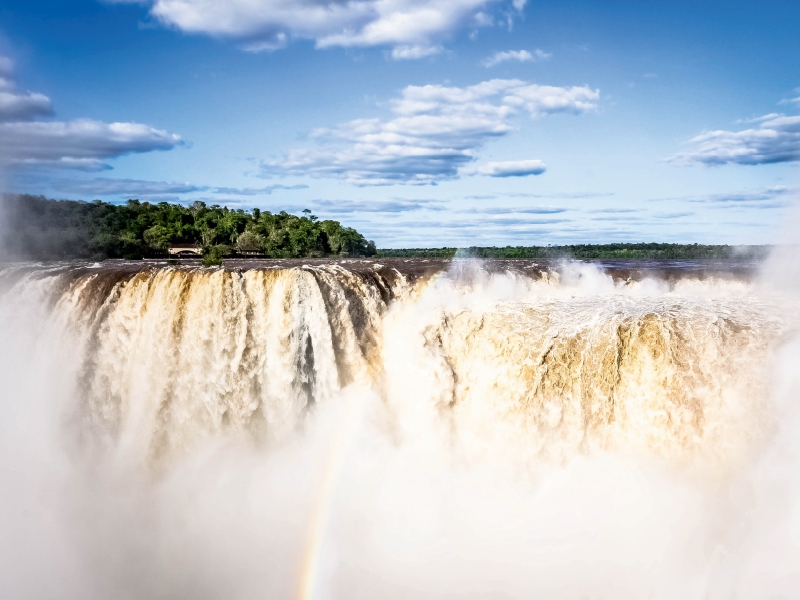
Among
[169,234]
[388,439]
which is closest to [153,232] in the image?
[169,234]

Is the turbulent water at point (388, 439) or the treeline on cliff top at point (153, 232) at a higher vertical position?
the treeline on cliff top at point (153, 232)

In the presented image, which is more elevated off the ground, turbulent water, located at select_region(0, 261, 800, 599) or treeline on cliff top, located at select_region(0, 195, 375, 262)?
treeline on cliff top, located at select_region(0, 195, 375, 262)

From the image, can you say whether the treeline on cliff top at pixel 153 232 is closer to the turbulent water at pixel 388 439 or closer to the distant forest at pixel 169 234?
the distant forest at pixel 169 234

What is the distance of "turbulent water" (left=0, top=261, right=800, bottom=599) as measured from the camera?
13328mm

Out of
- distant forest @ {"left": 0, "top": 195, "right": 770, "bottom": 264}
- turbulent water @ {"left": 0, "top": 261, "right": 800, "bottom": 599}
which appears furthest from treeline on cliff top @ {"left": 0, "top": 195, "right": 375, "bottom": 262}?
turbulent water @ {"left": 0, "top": 261, "right": 800, "bottom": 599}

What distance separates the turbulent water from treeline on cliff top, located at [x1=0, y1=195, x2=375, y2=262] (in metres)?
13.1

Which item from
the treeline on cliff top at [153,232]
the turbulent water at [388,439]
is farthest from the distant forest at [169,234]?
the turbulent water at [388,439]

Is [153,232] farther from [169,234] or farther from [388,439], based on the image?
[388,439]

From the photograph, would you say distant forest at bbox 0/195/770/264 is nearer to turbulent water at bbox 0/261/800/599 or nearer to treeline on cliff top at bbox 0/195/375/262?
treeline on cliff top at bbox 0/195/375/262

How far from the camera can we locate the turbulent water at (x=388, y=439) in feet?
43.7

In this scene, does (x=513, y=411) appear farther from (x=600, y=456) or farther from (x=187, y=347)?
(x=187, y=347)

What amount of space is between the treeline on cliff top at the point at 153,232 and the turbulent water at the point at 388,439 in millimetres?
13107

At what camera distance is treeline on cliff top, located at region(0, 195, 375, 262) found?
36.3 meters

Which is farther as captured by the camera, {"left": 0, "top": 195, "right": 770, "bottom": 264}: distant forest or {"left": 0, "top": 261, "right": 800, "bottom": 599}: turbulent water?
{"left": 0, "top": 195, "right": 770, "bottom": 264}: distant forest
